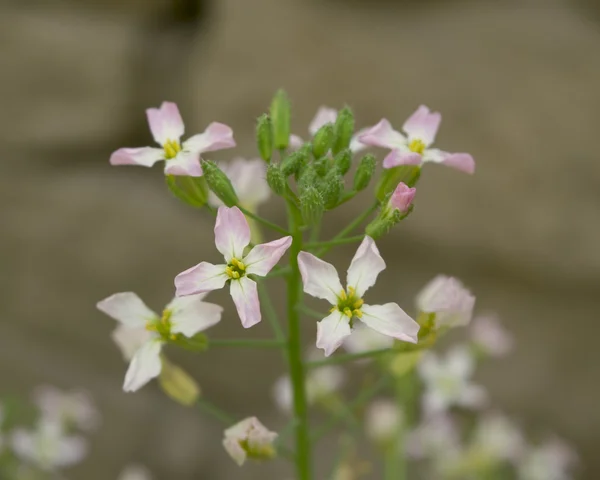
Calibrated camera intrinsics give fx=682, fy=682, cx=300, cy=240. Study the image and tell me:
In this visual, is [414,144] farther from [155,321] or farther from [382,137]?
[155,321]

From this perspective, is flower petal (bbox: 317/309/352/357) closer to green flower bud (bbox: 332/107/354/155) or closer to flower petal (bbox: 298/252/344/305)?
flower petal (bbox: 298/252/344/305)

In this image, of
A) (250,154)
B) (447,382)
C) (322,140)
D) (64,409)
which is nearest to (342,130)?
(322,140)

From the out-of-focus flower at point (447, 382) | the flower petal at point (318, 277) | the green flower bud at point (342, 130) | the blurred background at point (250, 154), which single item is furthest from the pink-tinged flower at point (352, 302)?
the blurred background at point (250, 154)

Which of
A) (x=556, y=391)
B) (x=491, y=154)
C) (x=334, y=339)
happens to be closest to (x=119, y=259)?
(x=491, y=154)

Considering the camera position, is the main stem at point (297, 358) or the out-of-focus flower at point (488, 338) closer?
the main stem at point (297, 358)

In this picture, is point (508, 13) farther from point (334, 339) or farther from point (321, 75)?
point (334, 339)

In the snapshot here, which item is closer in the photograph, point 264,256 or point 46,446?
point 264,256

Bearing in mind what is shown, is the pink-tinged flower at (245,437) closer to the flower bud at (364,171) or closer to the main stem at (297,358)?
the main stem at (297,358)
